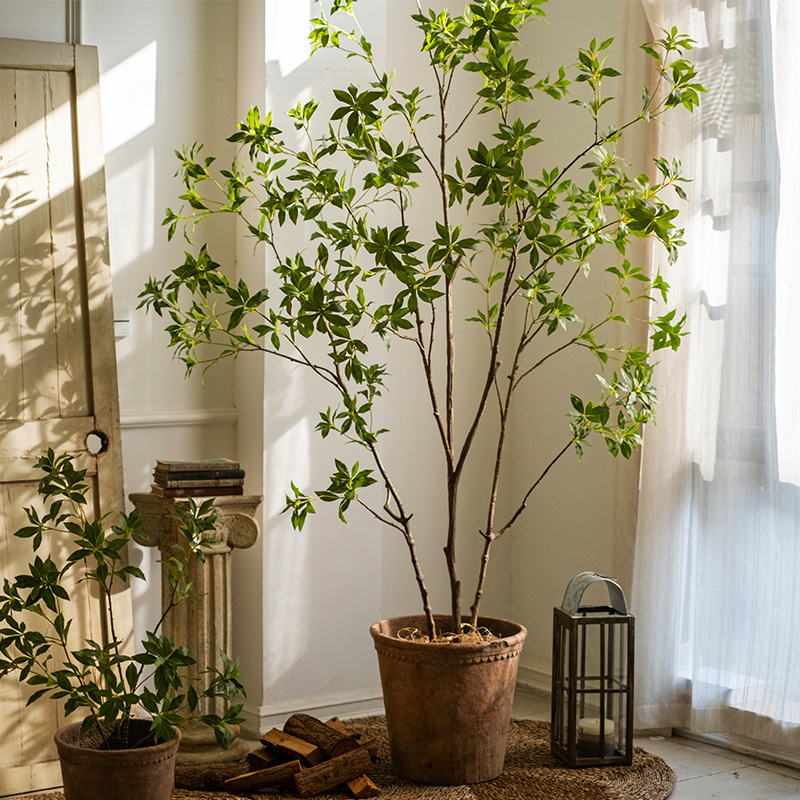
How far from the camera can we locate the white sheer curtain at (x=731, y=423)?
3.08 metres

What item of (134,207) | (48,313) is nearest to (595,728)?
(48,313)

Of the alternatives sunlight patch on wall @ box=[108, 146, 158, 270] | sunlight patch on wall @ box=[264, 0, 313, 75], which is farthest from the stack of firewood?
sunlight patch on wall @ box=[264, 0, 313, 75]

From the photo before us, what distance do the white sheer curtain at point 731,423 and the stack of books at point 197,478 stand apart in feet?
4.14

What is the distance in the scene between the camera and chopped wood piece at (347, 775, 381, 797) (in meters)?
2.84

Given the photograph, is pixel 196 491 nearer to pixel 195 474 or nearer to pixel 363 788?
pixel 195 474

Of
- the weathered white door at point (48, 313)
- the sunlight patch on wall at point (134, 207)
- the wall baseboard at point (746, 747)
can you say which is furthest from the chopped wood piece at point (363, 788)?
the sunlight patch on wall at point (134, 207)

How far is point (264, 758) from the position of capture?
2951mm

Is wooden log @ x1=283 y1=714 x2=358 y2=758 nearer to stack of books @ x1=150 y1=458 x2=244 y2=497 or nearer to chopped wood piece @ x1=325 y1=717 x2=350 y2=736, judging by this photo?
chopped wood piece @ x1=325 y1=717 x2=350 y2=736

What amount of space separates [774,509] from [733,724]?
664 mm

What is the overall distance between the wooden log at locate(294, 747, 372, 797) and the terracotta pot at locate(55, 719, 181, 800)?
0.43 m

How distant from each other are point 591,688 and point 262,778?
0.95 metres

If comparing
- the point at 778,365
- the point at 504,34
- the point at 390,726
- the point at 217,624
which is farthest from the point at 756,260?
the point at 217,624

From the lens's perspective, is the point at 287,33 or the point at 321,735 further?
the point at 287,33

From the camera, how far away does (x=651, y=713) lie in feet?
11.1
